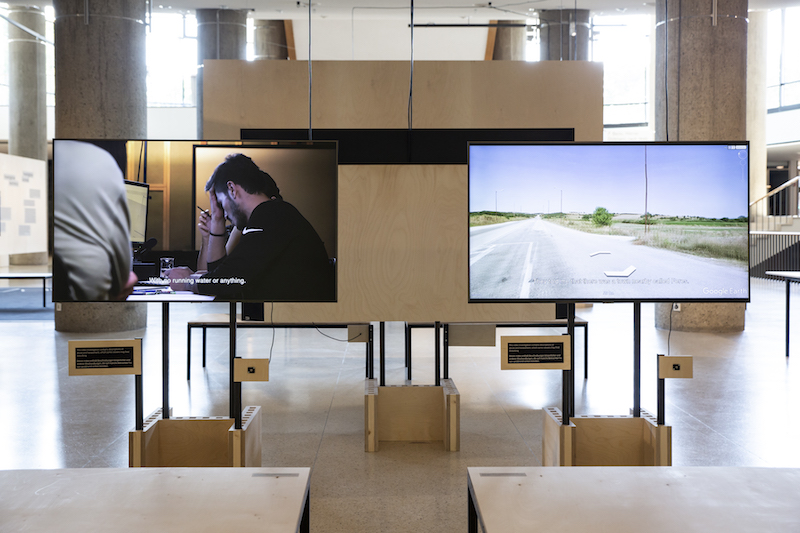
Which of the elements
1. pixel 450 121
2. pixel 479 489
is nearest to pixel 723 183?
pixel 479 489

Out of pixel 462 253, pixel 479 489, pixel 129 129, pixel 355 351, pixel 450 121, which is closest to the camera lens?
pixel 479 489

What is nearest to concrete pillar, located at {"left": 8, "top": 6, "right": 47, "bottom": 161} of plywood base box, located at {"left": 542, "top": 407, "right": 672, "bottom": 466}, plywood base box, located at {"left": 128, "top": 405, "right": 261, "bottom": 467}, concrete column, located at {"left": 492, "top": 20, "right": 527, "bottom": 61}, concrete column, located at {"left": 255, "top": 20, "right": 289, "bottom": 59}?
concrete column, located at {"left": 255, "top": 20, "right": 289, "bottom": 59}

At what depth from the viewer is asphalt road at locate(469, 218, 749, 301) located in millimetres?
2602

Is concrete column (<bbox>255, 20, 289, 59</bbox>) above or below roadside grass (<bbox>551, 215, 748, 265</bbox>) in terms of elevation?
above

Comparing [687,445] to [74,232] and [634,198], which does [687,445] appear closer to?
[634,198]

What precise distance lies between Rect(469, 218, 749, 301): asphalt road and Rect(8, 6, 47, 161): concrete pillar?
15460 mm

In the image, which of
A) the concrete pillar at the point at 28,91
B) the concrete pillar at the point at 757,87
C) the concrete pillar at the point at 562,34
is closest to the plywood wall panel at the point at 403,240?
the concrete pillar at the point at 562,34

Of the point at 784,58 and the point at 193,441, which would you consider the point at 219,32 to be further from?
the point at 784,58

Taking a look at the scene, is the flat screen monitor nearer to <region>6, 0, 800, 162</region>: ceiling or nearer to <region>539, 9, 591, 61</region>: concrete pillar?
<region>6, 0, 800, 162</region>: ceiling

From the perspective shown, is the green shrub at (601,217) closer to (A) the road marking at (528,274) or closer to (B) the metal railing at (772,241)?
(A) the road marking at (528,274)

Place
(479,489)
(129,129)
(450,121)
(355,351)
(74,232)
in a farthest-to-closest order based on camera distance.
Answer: (129,129)
(355,351)
(450,121)
(74,232)
(479,489)

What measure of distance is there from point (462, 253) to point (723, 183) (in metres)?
1.21

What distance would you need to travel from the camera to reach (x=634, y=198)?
260 cm

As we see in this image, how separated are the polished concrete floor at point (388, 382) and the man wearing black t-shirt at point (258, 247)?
0.93m
